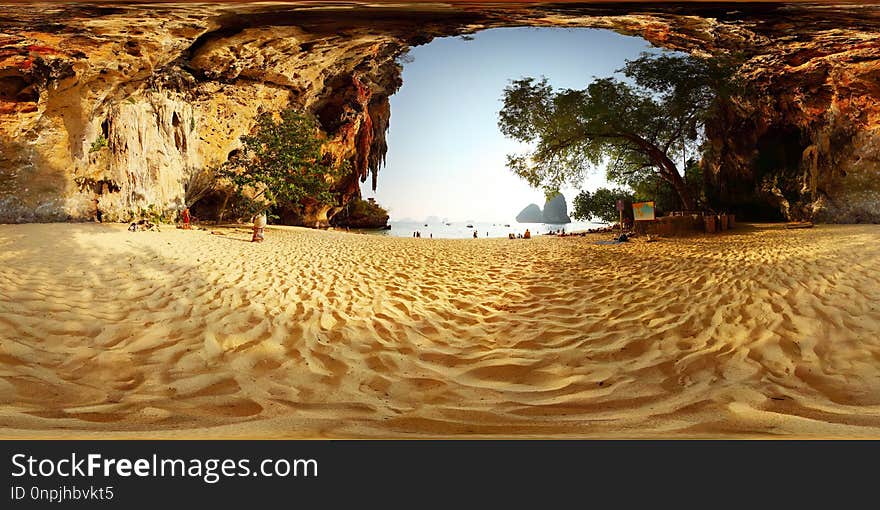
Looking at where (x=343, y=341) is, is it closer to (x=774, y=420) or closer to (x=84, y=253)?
(x=774, y=420)

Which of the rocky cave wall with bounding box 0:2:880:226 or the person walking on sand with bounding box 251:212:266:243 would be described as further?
the person walking on sand with bounding box 251:212:266:243

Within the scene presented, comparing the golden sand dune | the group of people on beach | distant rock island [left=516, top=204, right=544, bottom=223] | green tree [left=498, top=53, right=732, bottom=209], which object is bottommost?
the golden sand dune

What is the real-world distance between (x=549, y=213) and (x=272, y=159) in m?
4.81

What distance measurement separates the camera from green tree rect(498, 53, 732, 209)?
2633 mm

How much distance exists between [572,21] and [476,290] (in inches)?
67.2

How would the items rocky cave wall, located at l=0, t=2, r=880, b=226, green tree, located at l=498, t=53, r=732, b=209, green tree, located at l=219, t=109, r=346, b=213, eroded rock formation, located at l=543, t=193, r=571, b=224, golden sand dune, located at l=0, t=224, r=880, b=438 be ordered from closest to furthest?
golden sand dune, located at l=0, t=224, r=880, b=438
rocky cave wall, located at l=0, t=2, r=880, b=226
green tree, located at l=498, t=53, r=732, b=209
eroded rock formation, located at l=543, t=193, r=571, b=224
green tree, located at l=219, t=109, r=346, b=213

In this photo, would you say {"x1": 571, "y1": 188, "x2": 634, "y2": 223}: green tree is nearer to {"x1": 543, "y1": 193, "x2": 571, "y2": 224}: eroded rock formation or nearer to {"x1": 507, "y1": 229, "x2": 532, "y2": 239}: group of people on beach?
{"x1": 543, "y1": 193, "x2": 571, "y2": 224}: eroded rock formation

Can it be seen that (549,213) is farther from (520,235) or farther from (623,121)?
(623,121)

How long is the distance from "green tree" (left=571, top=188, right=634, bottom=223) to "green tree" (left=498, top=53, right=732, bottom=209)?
0.61ft

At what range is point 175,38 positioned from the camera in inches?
90.0

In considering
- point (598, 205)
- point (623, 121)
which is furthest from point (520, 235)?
point (623, 121)

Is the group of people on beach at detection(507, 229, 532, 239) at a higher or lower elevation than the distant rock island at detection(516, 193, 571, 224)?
lower

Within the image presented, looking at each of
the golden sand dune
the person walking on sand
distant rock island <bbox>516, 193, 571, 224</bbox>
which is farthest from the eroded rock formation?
the person walking on sand

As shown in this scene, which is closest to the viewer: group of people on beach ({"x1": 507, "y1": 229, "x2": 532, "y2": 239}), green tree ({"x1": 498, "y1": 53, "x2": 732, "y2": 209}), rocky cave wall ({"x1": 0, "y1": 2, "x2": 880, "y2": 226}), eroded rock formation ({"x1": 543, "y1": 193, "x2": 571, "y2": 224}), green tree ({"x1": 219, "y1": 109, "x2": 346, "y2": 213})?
rocky cave wall ({"x1": 0, "y1": 2, "x2": 880, "y2": 226})
